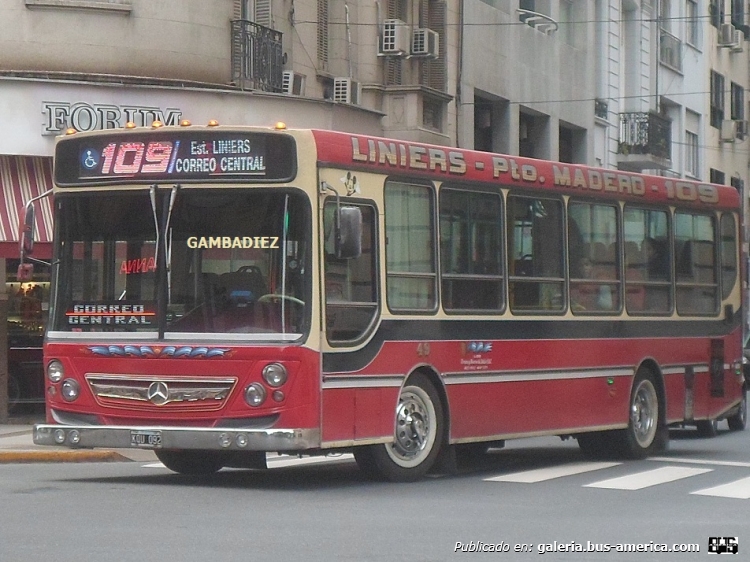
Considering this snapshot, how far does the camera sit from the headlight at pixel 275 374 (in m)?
12.3

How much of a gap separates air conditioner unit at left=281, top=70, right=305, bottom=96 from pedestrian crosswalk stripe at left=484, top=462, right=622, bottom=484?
10073mm

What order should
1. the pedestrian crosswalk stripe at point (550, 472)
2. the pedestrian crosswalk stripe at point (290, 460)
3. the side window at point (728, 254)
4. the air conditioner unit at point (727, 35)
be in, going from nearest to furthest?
the pedestrian crosswalk stripe at point (550, 472), the pedestrian crosswalk stripe at point (290, 460), the side window at point (728, 254), the air conditioner unit at point (727, 35)

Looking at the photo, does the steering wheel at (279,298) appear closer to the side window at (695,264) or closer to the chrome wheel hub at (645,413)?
the chrome wheel hub at (645,413)

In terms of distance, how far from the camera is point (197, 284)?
1251 centimetres

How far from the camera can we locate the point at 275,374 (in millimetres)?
12281

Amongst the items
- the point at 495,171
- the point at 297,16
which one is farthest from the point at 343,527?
the point at 297,16

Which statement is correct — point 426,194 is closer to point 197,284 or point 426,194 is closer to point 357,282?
point 357,282

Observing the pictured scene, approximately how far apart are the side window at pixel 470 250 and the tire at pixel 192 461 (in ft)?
8.12

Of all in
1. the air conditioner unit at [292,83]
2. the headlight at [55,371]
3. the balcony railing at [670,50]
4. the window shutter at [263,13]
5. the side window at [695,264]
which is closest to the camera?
the headlight at [55,371]

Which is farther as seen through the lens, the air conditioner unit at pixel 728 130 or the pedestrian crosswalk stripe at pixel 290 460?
the air conditioner unit at pixel 728 130

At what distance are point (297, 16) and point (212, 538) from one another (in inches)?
659

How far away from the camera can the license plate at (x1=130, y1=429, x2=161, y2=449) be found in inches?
489

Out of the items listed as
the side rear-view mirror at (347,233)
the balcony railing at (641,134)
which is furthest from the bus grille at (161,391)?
the balcony railing at (641,134)

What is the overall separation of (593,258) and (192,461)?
4583mm
